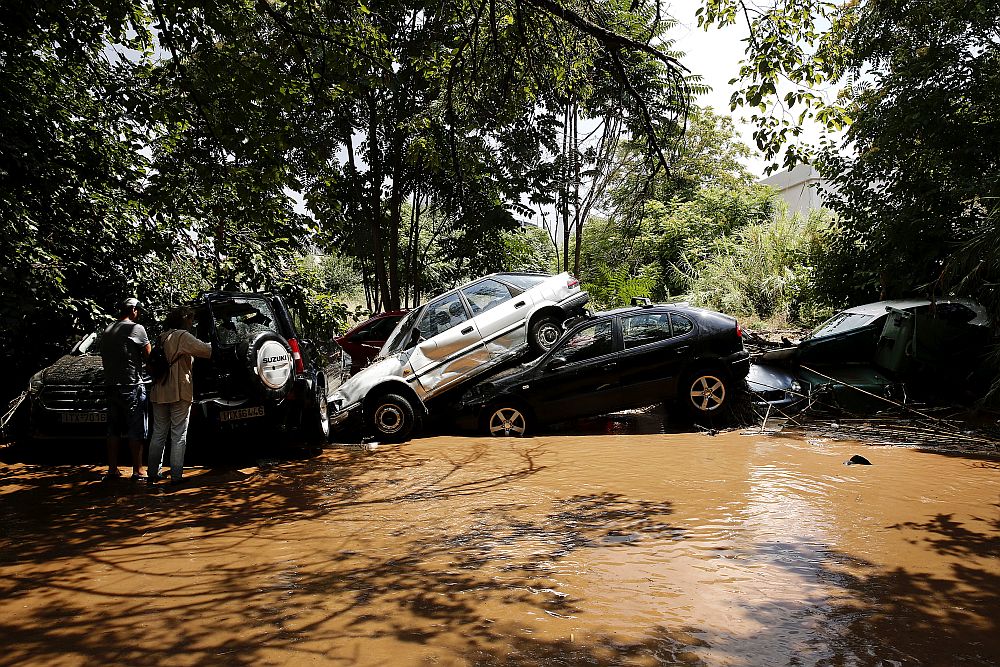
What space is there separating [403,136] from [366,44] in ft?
22.3

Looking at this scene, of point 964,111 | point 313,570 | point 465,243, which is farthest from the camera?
point 465,243

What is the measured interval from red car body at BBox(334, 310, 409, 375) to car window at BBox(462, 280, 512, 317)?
124 inches

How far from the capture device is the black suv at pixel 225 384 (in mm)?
7637

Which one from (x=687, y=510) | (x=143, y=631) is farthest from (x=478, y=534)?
(x=143, y=631)

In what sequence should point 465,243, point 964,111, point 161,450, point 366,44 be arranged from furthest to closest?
point 465,243, point 964,111, point 366,44, point 161,450

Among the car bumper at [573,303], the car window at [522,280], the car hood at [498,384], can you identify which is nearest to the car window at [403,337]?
the car hood at [498,384]

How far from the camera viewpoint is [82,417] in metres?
7.69

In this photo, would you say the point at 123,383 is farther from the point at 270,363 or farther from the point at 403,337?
the point at 403,337

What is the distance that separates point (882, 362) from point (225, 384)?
345 inches

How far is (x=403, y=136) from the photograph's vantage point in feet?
48.6

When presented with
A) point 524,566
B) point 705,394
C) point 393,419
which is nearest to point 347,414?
point 393,419

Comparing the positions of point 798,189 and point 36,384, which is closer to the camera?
point 36,384

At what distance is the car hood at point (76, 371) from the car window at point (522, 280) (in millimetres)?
5528

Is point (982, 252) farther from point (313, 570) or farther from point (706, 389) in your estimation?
point (313, 570)
